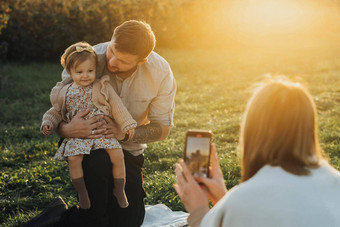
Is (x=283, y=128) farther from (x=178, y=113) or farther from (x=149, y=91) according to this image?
(x=178, y=113)

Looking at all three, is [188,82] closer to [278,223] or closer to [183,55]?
[183,55]

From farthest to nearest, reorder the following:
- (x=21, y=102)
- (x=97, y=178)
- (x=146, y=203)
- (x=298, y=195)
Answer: (x=21, y=102)
(x=146, y=203)
(x=97, y=178)
(x=298, y=195)

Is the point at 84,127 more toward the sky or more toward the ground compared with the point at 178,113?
more toward the sky

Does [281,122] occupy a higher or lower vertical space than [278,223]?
higher

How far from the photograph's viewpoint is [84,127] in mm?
3520

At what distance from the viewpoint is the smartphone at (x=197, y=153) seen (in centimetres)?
255

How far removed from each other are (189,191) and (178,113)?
6.30 meters

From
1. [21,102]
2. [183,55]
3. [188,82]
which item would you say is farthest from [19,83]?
[183,55]

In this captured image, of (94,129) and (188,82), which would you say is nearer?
(94,129)

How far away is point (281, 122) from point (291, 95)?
13 centimetres

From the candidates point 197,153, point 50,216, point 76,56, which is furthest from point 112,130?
point 197,153

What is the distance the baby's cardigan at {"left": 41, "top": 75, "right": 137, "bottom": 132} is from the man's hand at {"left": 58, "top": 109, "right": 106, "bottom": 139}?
9cm

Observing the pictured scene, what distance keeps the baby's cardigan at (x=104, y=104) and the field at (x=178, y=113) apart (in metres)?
1.15

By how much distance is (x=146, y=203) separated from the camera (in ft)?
16.1
